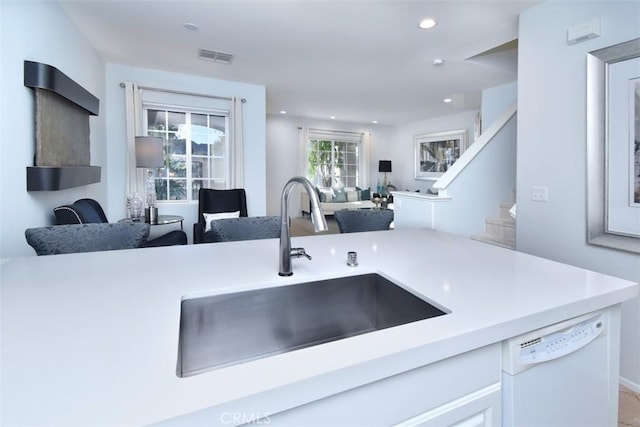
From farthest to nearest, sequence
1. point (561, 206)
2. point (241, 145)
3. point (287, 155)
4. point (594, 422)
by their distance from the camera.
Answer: point (287, 155)
point (241, 145)
point (561, 206)
point (594, 422)

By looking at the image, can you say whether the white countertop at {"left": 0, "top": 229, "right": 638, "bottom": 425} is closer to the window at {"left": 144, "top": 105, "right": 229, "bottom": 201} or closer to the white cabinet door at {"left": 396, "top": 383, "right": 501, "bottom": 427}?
the white cabinet door at {"left": 396, "top": 383, "right": 501, "bottom": 427}

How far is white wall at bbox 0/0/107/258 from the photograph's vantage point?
6.56ft

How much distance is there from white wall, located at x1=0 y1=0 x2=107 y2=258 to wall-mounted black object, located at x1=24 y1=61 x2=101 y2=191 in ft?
0.16

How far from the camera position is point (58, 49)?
8.70ft

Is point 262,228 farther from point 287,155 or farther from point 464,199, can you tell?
point 287,155

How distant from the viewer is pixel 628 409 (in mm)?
1814

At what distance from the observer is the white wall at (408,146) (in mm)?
7637

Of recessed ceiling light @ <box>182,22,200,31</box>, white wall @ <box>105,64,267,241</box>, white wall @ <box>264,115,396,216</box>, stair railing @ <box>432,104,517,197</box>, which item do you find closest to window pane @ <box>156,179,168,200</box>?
white wall @ <box>105,64,267,241</box>

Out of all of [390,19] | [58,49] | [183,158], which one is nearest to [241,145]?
[183,158]

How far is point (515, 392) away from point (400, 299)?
377 mm

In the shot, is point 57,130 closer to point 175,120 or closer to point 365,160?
point 175,120

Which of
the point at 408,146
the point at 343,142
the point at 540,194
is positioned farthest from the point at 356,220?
the point at 408,146

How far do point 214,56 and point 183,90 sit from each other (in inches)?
36.6

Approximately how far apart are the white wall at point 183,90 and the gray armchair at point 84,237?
2.44 metres
